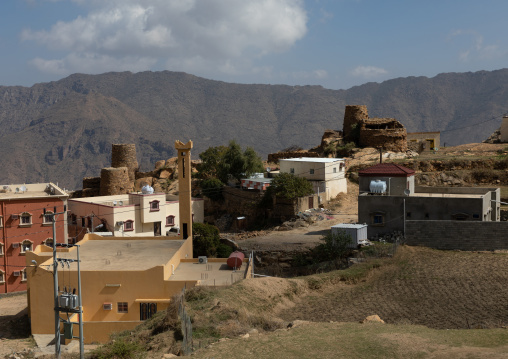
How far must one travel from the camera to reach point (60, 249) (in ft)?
87.1

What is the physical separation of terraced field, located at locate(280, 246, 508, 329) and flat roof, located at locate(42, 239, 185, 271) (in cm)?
675

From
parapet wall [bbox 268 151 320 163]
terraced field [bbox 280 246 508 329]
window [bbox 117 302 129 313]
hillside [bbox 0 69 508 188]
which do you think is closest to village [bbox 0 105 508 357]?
window [bbox 117 302 129 313]

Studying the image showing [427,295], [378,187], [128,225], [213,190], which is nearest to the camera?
[427,295]

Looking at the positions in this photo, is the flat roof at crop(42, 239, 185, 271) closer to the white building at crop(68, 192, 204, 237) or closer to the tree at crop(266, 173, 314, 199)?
the white building at crop(68, 192, 204, 237)

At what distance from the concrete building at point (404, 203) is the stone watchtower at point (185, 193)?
328 inches

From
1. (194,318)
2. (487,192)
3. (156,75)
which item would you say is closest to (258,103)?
(156,75)

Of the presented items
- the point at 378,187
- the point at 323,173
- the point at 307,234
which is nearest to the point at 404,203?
the point at 378,187

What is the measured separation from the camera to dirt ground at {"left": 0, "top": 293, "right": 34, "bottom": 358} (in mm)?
21206

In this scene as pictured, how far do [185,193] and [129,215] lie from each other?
25.9 ft

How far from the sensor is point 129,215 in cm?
3628

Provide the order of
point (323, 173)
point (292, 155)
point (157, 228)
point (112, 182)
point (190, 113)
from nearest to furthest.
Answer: point (157, 228), point (323, 173), point (112, 182), point (292, 155), point (190, 113)

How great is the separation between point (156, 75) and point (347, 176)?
441 feet

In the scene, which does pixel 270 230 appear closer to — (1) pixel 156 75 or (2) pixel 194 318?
(2) pixel 194 318

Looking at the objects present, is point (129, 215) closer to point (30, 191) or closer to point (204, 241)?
point (30, 191)
